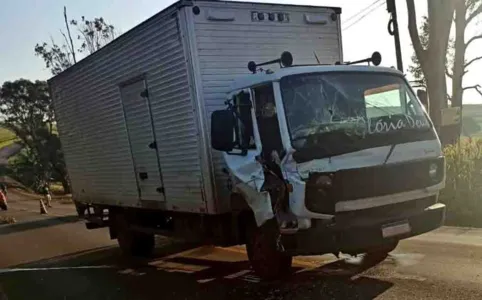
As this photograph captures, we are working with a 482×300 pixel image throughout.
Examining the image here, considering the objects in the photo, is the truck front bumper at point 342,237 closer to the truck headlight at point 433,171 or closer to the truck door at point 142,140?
the truck headlight at point 433,171

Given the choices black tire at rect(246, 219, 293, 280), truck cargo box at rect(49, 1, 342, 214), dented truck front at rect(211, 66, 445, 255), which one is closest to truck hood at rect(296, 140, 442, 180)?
dented truck front at rect(211, 66, 445, 255)

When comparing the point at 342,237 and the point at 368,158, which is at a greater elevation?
the point at 368,158

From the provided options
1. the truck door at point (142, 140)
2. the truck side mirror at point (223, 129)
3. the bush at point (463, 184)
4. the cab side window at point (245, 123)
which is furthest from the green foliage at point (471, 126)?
the truck side mirror at point (223, 129)

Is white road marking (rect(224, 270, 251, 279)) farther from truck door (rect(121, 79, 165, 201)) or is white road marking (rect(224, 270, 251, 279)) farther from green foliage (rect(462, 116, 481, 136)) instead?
green foliage (rect(462, 116, 481, 136))

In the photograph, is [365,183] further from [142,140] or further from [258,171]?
[142,140]

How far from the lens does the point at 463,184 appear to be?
12.4m

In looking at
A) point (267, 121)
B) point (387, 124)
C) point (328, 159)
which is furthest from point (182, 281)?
point (387, 124)

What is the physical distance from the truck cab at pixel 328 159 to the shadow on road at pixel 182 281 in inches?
17.1

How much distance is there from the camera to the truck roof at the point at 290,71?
22.5 feet

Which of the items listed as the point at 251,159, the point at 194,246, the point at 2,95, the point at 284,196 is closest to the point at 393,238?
the point at 284,196

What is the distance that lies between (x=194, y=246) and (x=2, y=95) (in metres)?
50.5

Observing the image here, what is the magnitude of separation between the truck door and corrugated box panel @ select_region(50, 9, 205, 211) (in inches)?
6.9

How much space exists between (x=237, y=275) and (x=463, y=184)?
6.20 meters

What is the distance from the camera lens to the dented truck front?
631cm
